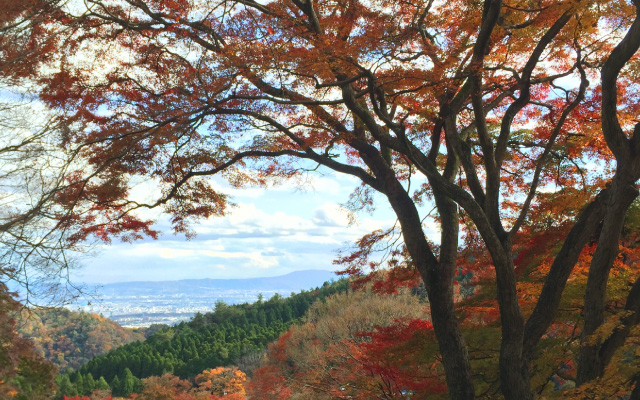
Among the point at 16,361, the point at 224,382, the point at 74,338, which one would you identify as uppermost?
the point at 16,361

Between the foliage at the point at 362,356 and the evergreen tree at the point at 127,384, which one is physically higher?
the foliage at the point at 362,356

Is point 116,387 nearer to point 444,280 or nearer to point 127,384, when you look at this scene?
point 127,384

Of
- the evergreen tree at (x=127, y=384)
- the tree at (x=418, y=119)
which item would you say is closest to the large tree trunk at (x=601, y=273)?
the tree at (x=418, y=119)

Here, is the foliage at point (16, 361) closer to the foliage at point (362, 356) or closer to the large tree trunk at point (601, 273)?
the foliage at point (362, 356)

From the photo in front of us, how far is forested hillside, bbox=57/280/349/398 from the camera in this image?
3020cm

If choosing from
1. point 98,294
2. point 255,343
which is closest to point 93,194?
point 98,294

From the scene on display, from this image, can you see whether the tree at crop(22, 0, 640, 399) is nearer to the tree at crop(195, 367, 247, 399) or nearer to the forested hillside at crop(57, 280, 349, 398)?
the tree at crop(195, 367, 247, 399)

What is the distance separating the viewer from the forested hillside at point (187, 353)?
30.2 metres

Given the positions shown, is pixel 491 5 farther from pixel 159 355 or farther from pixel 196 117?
pixel 159 355

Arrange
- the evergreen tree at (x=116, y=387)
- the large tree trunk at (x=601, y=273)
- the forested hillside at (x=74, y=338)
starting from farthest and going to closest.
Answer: the forested hillside at (x=74, y=338) < the evergreen tree at (x=116, y=387) < the large tree trunk at (x=601, y=273)

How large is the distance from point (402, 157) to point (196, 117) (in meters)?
3.49

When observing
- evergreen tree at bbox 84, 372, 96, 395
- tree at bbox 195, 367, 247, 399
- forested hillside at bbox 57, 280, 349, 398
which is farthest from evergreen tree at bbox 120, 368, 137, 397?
tree at bbox 195, 367, 247, 399

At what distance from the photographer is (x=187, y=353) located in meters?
32.7

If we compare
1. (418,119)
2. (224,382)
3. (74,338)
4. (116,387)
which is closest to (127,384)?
(116,387)
